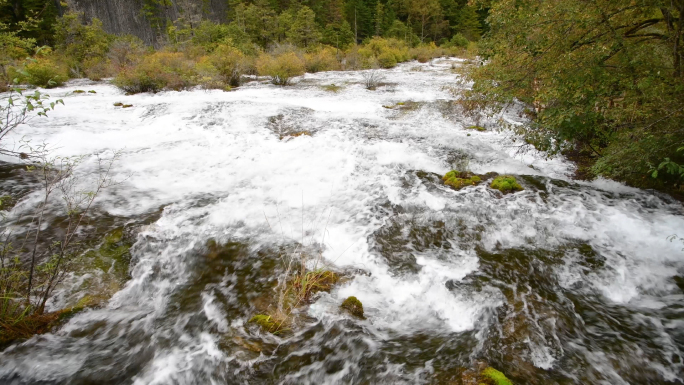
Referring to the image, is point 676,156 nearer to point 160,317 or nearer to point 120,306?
point 160,317

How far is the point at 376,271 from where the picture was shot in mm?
3846

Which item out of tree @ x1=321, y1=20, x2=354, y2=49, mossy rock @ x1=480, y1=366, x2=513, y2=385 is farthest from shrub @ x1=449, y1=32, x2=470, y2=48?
mossy rock @ x1=480, y1=366, x2=513, y2=385

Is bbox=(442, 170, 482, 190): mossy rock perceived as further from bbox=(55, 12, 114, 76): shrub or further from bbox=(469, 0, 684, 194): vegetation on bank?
bbox=(55, 12, 114, 76): shrub

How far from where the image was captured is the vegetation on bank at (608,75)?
4.12m

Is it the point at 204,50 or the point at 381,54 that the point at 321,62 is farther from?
the point at 204,50

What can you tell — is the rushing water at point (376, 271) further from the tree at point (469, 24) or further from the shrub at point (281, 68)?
the tree at point (469, 24)

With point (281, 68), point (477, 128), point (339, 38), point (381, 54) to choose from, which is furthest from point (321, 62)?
point (477, 128)

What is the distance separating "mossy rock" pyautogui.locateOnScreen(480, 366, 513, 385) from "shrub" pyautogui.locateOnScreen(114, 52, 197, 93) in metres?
15.9

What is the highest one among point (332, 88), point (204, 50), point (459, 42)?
point (204, 50)

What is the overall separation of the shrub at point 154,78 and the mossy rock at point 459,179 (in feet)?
43.9

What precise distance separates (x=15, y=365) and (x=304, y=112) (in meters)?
9.21

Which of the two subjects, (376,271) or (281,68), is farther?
(281,68)

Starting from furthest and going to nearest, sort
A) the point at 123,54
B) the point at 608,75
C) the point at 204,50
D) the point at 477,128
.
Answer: the point at 204,50, the point at 123,54, the point at 477,128, the point at 608,75

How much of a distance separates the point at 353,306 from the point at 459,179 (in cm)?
377
